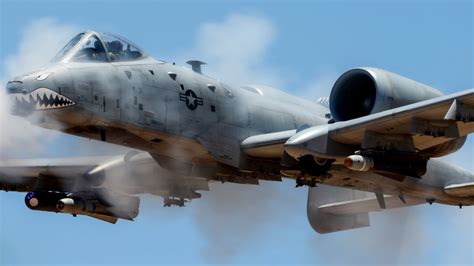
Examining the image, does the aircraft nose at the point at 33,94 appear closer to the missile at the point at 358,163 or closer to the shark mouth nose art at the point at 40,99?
the shark mouth nose art at the point at 40,99

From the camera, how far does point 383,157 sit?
2864cm

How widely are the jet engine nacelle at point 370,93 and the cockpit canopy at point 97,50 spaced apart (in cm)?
461

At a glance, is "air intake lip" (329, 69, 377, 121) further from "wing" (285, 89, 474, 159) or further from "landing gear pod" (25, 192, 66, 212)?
"landing gear pod" (25, 192, 66, 212)

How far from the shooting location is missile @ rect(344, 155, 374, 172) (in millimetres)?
28031

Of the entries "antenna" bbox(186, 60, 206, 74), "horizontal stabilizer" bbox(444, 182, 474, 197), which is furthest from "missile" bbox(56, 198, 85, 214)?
"horizontal stabilizer" bbox(444, 182, 474, 197)

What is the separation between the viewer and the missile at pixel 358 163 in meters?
28.0

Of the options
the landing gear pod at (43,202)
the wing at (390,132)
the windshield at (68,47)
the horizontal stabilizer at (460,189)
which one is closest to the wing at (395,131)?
the wing at (390,132)

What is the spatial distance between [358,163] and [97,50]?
620 cm

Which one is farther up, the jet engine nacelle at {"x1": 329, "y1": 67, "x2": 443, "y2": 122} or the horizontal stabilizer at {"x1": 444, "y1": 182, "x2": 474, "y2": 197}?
the jet engine nacelle at {"x1": 329, "y1": 67, "x2": 443, "y2": 122}

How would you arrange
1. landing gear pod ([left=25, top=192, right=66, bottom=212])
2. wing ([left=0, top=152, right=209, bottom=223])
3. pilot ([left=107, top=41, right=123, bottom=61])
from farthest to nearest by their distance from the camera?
1. wing ([left=0, top=152, right=209, bottom=223])
2. landing gear pod ([left=25, top=192, right=66, bottom=212])
3. pilot ([left=107, top=41, right=123, bottom=61])

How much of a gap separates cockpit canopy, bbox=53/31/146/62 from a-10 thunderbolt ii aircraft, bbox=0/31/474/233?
0.03 meters

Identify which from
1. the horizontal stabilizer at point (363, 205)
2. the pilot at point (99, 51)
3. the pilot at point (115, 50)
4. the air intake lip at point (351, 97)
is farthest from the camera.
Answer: the horizontal stabilizer at point (363, 205)

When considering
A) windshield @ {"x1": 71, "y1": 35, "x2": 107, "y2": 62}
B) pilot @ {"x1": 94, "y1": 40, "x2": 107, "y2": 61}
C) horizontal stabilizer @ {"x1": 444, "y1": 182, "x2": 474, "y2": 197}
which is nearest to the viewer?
windshield @ {"x1": 71, "y1": 35, "x2": 107, "y2": 62}

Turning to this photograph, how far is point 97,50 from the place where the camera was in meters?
29.2
